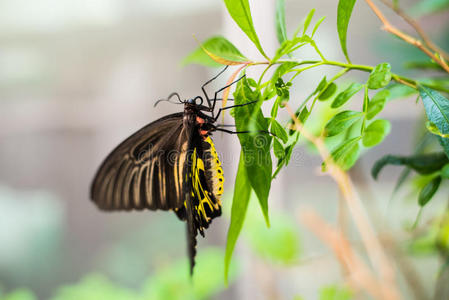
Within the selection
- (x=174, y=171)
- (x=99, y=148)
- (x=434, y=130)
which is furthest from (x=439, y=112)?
(x=99, y=148)

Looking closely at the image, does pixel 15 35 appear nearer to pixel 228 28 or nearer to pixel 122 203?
pixel 228 28

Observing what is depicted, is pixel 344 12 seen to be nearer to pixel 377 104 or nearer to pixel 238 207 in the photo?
pixel 377 104

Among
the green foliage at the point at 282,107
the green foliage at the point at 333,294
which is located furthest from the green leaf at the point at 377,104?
the green foliage at the point at 333,294

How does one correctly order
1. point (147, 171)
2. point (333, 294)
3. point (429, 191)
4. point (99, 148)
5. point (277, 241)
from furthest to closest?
point (99, 148), point (277, 241), point (333, 294), point (147, 171), point (429, 191)

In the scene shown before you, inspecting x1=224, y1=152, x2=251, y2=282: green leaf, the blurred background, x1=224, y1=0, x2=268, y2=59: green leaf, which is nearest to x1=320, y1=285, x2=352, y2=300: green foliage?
x1=224, y1=152, x2=251, y2=282: green leaf

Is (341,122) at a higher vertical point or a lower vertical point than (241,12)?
lower

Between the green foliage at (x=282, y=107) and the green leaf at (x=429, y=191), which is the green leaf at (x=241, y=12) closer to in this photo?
the green foliage at (x=282, y=107)

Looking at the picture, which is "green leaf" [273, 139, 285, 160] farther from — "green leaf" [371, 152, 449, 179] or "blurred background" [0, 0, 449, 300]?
"blurred background" [0, 0, 449, 300]
